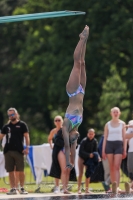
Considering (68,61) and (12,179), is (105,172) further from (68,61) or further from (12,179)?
(68,61)

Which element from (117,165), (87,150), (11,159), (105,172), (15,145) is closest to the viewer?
(117,165)

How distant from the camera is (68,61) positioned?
41656 mm

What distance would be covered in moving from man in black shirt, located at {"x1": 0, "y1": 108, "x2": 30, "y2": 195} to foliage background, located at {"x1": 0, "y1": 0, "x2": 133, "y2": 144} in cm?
2173

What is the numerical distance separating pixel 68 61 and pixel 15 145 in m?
24.9

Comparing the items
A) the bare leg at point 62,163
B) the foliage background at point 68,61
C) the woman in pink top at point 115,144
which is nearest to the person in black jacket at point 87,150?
the bare leg at point 62,163

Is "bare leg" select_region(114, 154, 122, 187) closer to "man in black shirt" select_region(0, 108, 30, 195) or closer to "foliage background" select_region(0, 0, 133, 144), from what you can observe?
"man in black shirt" select_region(0, 108, 30, 195)

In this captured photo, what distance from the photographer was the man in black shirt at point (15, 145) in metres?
16.9

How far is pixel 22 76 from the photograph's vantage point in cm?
5209

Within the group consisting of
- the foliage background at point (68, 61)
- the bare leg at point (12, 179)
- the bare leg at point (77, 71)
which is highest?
the foliage background at point (68, 61)

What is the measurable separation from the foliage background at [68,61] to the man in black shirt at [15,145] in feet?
71.3

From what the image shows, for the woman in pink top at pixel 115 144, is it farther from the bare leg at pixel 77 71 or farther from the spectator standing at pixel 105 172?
the bare leg at pixel 77 71

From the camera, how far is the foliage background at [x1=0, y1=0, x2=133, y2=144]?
39.7 m

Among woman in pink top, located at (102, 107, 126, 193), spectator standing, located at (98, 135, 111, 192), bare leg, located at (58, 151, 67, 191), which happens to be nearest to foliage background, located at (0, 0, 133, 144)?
spectator standing, located at (98, 135, 111, 192)

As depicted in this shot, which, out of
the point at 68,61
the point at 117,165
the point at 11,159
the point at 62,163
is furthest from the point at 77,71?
the point at 68,61
